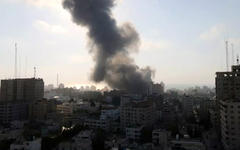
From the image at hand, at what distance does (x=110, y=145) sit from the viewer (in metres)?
13.3

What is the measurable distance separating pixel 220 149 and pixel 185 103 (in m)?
16.5

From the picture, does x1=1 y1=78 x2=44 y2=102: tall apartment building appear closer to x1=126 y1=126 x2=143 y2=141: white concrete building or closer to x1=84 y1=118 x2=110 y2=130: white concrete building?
x1=84 y1=118 x2=110 y2=130: white concrete building

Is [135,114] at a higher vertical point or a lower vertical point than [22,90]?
lower

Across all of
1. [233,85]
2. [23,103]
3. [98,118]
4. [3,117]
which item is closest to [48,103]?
[23,103]

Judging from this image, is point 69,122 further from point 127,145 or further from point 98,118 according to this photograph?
point 127,145

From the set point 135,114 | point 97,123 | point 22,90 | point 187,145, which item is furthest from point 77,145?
point 22,90

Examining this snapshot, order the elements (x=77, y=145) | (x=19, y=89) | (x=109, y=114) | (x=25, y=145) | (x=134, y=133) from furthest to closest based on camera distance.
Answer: (x=19, y=89) < (x=109, y=114) < (x=134, y=133) < (x=77, y=145) < (x=25, y=145)

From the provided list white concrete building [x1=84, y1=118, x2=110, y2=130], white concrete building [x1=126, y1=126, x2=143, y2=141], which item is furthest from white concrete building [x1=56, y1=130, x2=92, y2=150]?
white concrete building [x1=84, y1=118, x2=110, y2=130]

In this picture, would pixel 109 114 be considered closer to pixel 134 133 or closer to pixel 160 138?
pixel 134 133

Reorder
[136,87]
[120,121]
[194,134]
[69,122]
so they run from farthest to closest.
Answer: [136,87] → [69,122] → [120,121] → [194,134]

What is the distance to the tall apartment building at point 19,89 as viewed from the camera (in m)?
27.2

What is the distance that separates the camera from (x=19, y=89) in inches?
1080

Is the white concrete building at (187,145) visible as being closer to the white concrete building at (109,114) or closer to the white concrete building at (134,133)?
the white concrete building at (134,133)

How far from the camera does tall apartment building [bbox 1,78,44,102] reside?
27.2 meters
